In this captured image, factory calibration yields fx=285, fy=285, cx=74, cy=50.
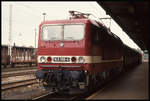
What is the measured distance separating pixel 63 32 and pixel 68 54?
1.02 metres

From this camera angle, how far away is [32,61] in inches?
1519

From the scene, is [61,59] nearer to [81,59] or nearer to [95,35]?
[81,59]

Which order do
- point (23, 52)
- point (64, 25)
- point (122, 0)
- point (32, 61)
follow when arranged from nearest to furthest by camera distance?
point (122, 0), point (64, 25), point (23, 52), point (32, 61)

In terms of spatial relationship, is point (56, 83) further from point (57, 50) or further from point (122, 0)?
point (122, 0)

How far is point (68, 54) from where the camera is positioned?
1086 cm

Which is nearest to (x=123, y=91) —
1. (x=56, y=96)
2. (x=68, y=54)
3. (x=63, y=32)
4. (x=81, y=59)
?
(x=81, y=59)

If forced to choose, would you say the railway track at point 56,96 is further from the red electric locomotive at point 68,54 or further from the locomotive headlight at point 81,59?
the locomotive headlight at point 81,59

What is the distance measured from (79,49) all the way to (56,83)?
1548mm

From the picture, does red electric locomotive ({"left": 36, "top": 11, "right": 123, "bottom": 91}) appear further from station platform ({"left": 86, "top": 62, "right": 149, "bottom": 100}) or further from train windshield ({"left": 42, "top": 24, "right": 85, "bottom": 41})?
station platform ({"left": 86, "top": 62, "right": 149, "bottom": 100})

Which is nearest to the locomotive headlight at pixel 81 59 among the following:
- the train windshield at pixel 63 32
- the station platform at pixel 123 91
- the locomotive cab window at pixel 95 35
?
the train windshield at pixel 63 32

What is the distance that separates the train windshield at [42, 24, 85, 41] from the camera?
1106 centimetres

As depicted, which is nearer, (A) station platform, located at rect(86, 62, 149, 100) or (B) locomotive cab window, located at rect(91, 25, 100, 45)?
(A) station platform, located at rect(86, 62, 149, 100)

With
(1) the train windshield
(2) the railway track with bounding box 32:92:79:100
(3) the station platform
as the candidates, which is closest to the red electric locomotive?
(1) the train windshield

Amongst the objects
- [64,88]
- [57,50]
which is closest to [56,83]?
[64,88]
